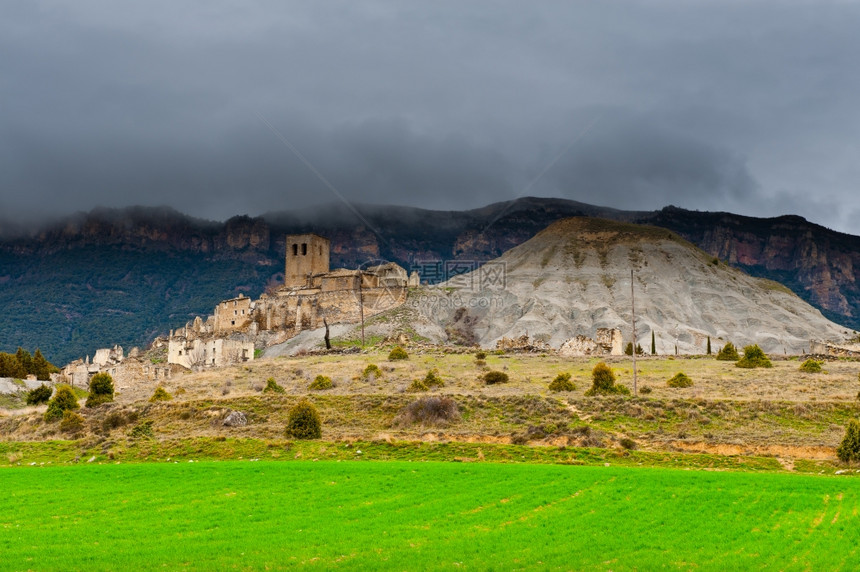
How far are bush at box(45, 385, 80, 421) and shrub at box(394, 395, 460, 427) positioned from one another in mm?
16812

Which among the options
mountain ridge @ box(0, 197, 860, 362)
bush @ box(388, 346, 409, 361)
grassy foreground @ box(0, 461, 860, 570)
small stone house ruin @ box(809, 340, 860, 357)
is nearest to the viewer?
grassy foreground @ box(0, 461, 860, 570)

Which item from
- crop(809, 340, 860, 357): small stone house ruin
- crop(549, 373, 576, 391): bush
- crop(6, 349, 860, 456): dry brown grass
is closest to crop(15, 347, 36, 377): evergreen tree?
crop(6, 349, 860, 456): dry brown grass

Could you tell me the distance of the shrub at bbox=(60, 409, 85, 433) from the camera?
3603cm

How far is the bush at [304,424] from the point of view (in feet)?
105

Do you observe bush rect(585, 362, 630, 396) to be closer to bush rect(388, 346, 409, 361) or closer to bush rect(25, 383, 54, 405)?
bush rect(388, 346, 409, 361)

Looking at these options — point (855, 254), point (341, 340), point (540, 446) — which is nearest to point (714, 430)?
point (540, 446)

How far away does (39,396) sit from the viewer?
46625 millimetres

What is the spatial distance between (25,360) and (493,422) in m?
41.0

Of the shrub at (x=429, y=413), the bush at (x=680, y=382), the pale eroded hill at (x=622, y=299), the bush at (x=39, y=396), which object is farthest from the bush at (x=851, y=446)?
the pale eroded hill at (x=622, y=299)

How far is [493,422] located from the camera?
1325 inches

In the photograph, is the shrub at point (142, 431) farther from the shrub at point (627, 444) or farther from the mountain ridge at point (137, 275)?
the mountain ridge at point (137, 275)

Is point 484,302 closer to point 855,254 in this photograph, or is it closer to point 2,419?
point 2,419

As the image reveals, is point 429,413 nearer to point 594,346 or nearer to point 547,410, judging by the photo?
point 547,410

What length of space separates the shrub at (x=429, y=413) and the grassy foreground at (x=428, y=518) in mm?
8676
